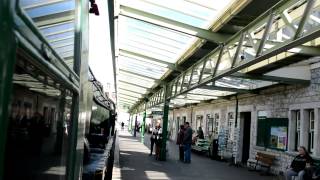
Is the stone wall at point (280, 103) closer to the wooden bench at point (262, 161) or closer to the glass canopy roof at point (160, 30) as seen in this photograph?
the wooden bench at point (262, 161)

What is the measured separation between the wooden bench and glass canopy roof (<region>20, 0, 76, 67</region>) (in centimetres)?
1719

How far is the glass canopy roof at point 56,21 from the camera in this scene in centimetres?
172

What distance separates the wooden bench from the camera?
62.5 feet

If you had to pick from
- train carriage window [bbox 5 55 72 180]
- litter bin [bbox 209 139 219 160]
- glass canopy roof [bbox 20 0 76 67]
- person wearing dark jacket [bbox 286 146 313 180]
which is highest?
glass canopy roof [bbox 20 0 76 67]

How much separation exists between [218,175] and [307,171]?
4214mm

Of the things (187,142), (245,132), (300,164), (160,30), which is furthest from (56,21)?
(245,132)

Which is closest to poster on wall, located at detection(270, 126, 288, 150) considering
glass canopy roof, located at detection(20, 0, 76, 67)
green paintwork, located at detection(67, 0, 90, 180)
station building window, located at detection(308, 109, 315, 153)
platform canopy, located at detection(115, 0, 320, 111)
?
station building window, located at detection(308, 109, 315, 153)

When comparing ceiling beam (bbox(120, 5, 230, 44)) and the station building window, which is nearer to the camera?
ceiling beam (bbox(120, 5, 230, 44))

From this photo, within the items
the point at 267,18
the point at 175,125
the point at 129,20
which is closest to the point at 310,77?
the point at 129,20

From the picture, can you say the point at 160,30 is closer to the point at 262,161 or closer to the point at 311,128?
the point at 311,128

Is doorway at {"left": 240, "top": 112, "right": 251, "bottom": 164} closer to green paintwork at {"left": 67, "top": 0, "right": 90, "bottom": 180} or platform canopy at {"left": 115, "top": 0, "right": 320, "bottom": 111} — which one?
platform canopy at {"left": 115, "top": 0, "right": 320, "bottom": 111}

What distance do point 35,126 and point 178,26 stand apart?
9.40 meters

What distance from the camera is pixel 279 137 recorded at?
18.9 metres

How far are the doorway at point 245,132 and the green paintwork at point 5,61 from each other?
22.8 m
